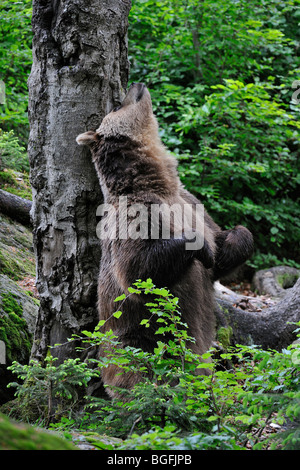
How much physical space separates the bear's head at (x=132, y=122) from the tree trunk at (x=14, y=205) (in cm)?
249

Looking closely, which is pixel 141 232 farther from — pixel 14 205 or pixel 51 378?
pixel 14 205

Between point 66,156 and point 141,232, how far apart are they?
997 mm

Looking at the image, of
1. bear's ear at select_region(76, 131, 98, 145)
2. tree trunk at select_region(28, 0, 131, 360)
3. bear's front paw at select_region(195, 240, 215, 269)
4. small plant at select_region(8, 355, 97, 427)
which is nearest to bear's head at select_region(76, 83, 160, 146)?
bear's ear at select_region(76, 131, 98, 145)

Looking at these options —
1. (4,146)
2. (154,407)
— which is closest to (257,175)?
(4,146)

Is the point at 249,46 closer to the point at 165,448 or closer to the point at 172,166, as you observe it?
the point at 172,166

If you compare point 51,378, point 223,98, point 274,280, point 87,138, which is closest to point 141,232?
point 87,138

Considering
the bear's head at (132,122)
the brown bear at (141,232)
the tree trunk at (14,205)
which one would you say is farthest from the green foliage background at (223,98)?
the brown bear at (141,232)

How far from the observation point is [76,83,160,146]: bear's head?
4023mm

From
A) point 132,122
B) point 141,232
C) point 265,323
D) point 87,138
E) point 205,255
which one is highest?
point 132,122

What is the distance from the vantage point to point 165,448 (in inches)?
76.9

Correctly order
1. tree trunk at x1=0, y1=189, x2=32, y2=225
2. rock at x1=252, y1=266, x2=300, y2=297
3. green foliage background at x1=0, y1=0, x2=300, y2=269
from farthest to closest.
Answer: rock at x1=252, y1=266, x2=300, y2=297 → green foliage background at x1=0, y1=0, x2=300, y2=269 → tree trunk at x1=0, y1=189, x2=32, y2=225

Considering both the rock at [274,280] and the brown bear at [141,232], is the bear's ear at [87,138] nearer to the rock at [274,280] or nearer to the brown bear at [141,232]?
the brown bear at [141,232]
